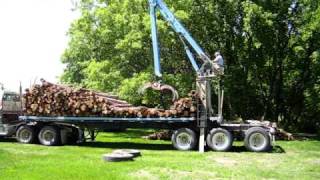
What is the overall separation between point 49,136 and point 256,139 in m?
8.71

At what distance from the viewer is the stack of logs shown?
23766mm

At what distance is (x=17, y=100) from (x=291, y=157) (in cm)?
1363

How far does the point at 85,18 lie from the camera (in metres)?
38.4

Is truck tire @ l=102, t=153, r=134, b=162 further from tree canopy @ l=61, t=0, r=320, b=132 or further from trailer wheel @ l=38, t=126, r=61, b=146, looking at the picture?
tree canopy @ l=61, t=0, r=320, b=132

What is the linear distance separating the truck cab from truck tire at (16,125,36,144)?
1030 millimetres

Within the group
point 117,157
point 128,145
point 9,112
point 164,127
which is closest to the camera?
point 117,157

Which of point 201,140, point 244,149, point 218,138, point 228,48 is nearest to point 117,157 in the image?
point 201,140

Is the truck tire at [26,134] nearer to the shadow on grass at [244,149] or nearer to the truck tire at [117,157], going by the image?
the truck tire at [117,157]

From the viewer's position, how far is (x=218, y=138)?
2314cm

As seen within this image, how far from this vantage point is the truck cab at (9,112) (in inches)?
1049

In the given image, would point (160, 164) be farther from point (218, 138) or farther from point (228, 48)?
point (228, 48)

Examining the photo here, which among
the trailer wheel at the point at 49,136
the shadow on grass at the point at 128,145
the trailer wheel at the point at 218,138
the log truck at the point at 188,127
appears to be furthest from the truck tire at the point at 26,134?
the trailer wheel at the point at 218,138

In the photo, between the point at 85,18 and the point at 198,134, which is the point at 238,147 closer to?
the point at 198,134

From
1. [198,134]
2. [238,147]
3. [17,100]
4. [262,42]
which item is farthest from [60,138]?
[262,42]
